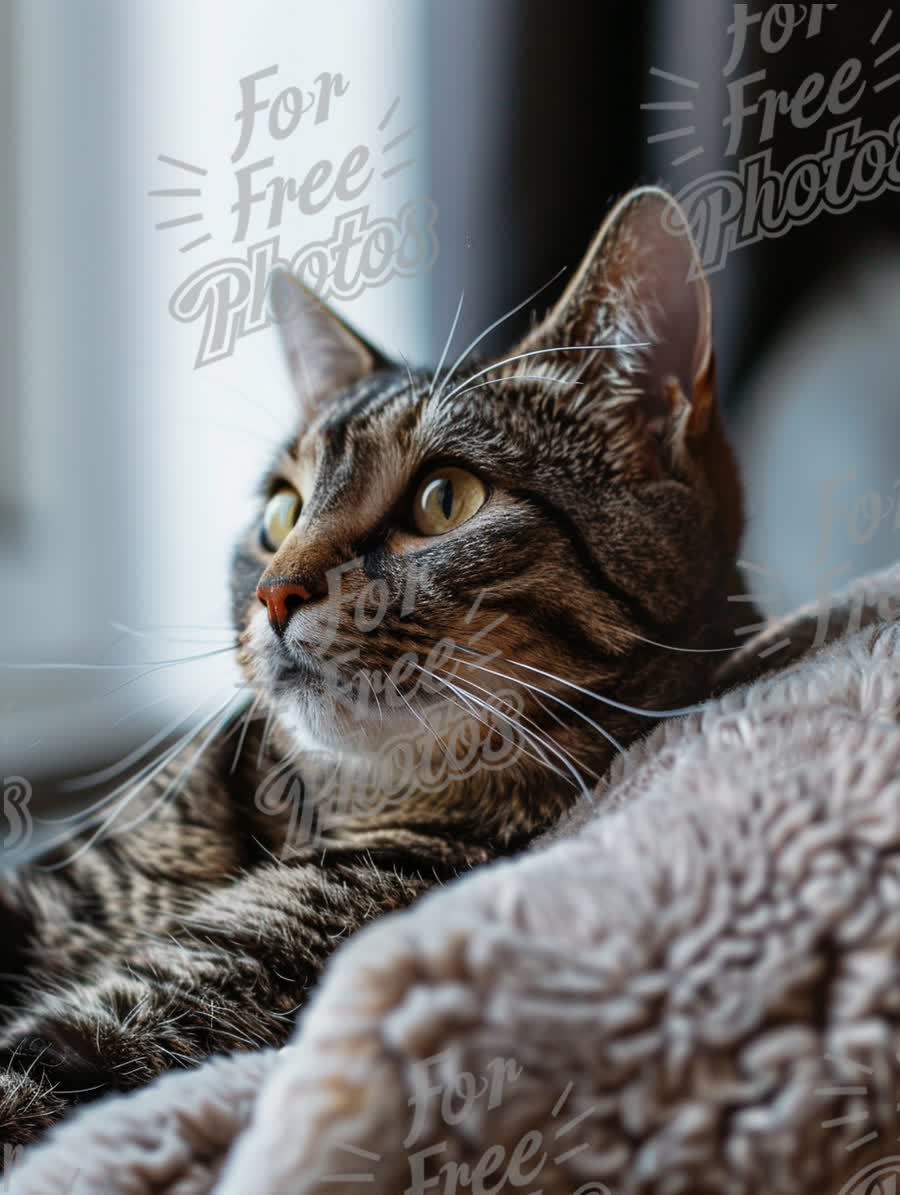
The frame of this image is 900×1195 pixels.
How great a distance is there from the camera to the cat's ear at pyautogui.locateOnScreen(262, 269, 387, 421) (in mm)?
761

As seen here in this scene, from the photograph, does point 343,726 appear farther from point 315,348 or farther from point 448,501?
point 315,348

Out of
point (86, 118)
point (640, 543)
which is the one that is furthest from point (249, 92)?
point (640, 543)

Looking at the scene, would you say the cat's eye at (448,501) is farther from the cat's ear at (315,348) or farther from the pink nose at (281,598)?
the cat's ear at (315,348)

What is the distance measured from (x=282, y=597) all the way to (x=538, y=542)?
0.57 ft

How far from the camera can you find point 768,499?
903 millimetres

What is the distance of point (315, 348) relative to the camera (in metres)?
0.81

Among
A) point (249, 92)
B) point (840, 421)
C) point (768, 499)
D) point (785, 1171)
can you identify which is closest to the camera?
point (785, 1171)

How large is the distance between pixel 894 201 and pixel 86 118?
30.9 inches

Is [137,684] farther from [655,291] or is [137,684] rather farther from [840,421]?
[840,421]

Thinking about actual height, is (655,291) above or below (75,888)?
above

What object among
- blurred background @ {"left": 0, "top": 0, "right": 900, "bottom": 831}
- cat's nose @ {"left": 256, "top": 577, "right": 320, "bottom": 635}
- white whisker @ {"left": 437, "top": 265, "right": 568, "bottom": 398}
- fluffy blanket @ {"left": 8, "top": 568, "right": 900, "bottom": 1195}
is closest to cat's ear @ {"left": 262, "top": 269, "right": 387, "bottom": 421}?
blurred background @ {"left": 0, "top": 0, "right": 900, "bottom": 831}

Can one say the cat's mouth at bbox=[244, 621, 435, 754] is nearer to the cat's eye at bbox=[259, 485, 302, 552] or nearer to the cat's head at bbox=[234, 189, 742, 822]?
the cat's head at bbox=[234, 189, 742, 822]

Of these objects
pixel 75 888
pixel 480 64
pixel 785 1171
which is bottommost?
pixel 75 888

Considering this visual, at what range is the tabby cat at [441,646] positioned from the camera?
0.56 m
